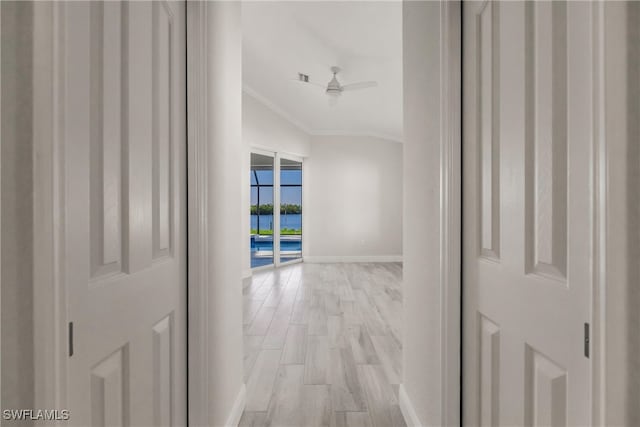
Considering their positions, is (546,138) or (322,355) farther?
(322,355)

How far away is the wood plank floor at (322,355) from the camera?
198 centimetres

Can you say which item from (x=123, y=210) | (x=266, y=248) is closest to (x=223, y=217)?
(x=123, y=210)

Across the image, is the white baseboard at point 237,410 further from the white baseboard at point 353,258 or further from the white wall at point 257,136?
the white baseboard at point 353,258

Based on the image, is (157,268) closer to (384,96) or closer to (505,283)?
(505,283)

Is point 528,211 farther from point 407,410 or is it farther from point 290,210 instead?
point 290,210

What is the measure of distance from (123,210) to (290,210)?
6517 millimetres

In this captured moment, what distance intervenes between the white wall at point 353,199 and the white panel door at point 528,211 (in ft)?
21.7

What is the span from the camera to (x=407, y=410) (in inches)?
73.5

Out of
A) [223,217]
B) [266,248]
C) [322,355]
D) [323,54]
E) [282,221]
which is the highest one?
[323,54]

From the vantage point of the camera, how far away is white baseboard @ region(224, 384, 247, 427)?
174cm

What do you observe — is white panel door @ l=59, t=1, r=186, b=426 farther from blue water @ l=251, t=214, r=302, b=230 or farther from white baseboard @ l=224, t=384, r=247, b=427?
blue water @ l=251, t=214, r=302, b=230

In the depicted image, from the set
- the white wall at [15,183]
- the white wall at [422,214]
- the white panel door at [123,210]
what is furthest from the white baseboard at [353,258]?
the white wall at [15,183]

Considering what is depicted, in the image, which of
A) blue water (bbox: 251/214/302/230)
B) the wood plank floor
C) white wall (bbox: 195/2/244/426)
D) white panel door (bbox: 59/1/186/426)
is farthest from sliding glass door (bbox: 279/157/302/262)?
white panel door (bbox: 59/1/186/426)

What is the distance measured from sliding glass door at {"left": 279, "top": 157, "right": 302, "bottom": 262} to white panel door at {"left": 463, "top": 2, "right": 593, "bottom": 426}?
239 inches
